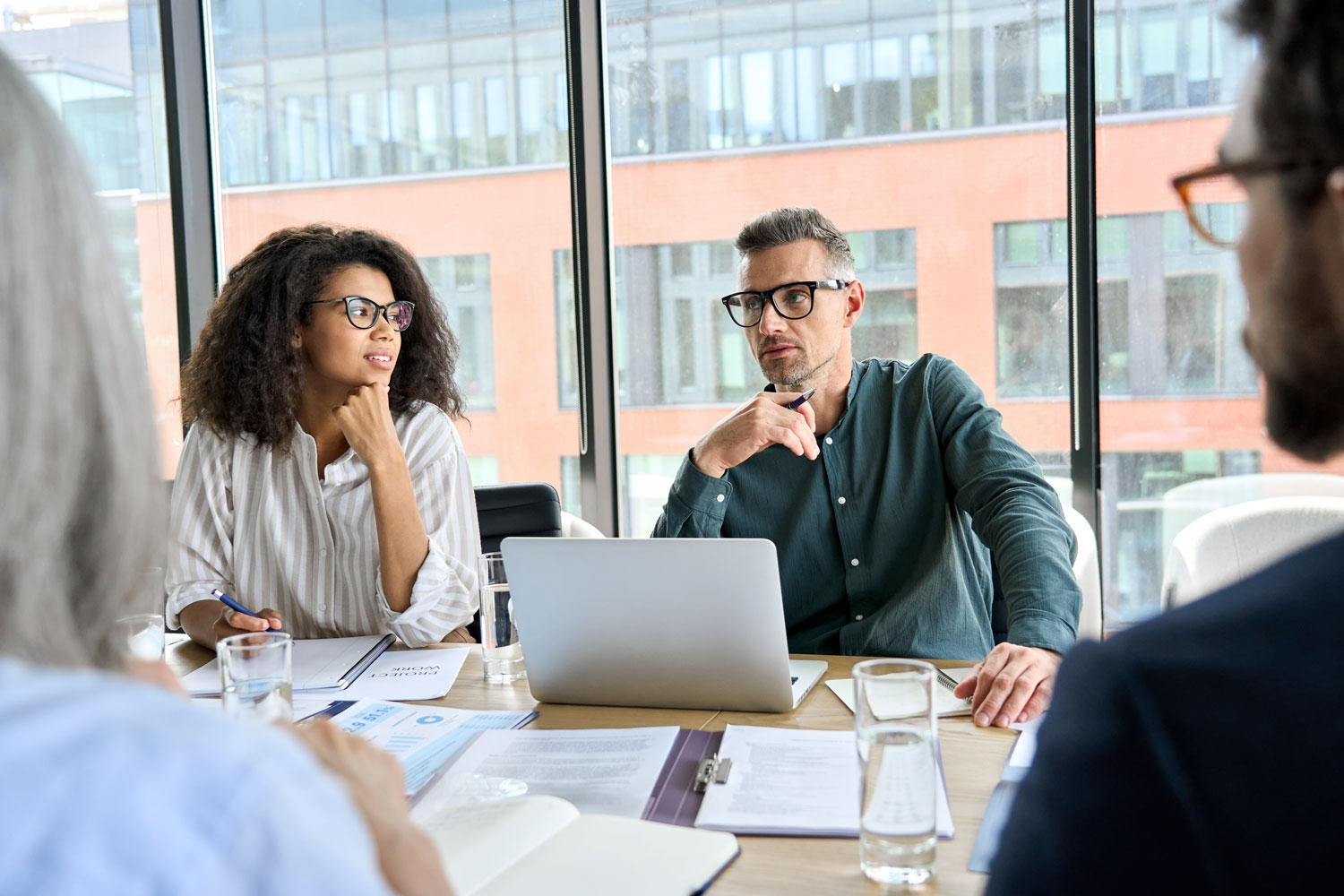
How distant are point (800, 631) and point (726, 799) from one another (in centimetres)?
108

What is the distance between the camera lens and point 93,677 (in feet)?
1.59

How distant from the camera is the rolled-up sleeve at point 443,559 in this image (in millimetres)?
1959

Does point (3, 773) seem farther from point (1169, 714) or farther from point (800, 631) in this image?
point (800, 631)

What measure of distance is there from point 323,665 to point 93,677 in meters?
1.29

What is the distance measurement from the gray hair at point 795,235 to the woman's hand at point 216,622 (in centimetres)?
123

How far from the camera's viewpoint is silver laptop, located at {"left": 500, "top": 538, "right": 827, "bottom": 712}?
135 cm

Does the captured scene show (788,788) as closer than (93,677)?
No

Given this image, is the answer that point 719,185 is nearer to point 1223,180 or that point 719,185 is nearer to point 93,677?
point 1223,180

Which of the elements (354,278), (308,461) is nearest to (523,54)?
(354,278)

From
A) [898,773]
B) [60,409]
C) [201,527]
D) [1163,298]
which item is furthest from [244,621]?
[1163,298]

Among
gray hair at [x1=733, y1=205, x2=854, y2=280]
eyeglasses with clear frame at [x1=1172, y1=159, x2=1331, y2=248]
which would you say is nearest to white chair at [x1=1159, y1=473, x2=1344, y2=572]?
gray hair at [x1=733, y1=205, x2=854, y2=280]

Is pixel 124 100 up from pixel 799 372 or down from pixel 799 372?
up

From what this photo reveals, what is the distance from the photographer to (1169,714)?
0.52 metres

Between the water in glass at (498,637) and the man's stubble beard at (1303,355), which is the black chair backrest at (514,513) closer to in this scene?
the water in glass at (498,637)
